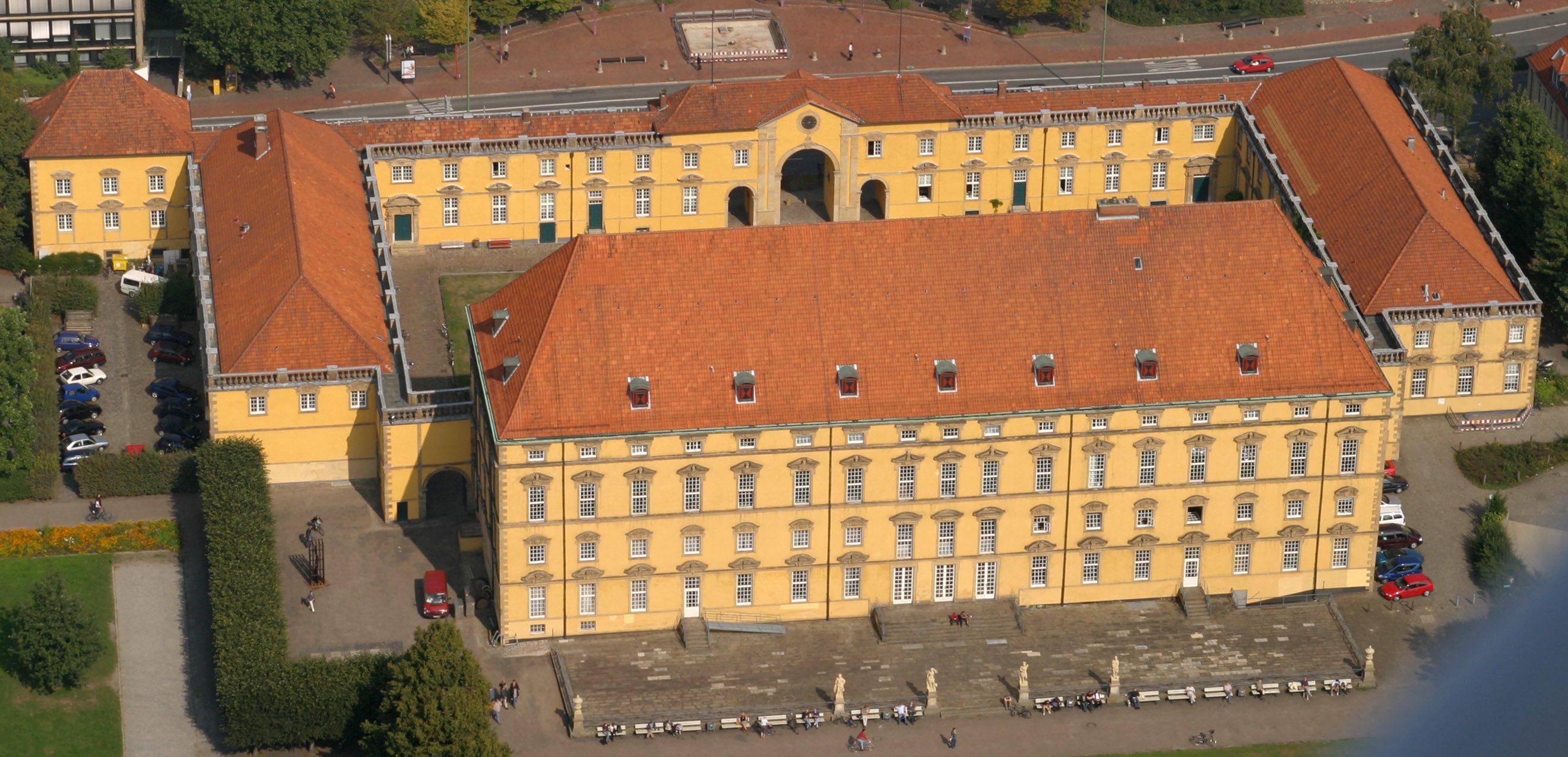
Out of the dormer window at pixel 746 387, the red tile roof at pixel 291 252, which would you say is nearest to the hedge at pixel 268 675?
the red tile roof at pixel 291 252

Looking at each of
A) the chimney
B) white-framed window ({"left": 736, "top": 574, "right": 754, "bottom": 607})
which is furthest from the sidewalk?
white-framed window ({"left": 736, "top": 574, "right": 754, "bottom": 607})

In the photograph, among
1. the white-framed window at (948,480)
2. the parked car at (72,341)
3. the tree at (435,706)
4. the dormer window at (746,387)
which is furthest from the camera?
the parked car at (72,341)

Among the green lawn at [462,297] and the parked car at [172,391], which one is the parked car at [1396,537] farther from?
the parked car at [172,391]

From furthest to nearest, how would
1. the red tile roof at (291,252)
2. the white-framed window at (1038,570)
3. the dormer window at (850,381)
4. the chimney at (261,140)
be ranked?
the chimney at (261,140) < the red tile roof at (291,252) < the white-framed window at (1038,570) < the dormer window at (850,381)

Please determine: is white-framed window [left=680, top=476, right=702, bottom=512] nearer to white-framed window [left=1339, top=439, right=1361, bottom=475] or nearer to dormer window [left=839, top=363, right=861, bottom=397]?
dormer window [left=839, top=363, right=861, bottom=397]

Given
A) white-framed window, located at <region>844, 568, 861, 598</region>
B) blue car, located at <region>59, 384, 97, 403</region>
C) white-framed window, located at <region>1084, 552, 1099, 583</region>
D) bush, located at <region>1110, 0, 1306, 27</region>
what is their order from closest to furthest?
white-framed window, located at <region>844, 568, 861, 598</region> < white-framed window, located at <region>1084, 552, 1099, 583</region> < blue car, located at <region>59, 384, 97, 403</region> < bush, located at <region>1110, 0, 1306, 27</region>

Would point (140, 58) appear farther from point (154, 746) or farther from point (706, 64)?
point (154, 746)

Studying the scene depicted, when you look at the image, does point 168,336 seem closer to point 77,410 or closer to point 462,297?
point 77,410

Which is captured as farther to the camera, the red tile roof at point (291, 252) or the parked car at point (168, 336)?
the parked car at point (168, 336)
